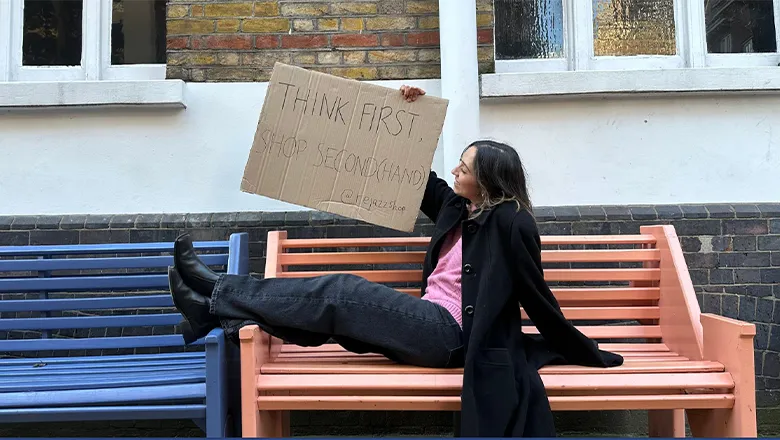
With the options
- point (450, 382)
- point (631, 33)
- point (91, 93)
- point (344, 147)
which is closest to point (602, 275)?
point (450, 382)

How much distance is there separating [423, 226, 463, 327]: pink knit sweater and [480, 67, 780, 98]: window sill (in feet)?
3.70

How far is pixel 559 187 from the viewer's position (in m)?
3.60

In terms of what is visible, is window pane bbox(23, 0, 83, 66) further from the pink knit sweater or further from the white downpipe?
the pink knit sweater

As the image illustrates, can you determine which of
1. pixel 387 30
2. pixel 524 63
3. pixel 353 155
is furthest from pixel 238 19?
pixel 524 63

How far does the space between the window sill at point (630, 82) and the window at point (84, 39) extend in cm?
199

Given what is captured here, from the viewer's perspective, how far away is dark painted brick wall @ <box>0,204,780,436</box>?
345 cm

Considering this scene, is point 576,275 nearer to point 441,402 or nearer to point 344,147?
point 441,402

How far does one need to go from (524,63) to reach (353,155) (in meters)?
1.49

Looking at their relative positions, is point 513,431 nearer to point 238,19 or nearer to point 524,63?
point 524,63

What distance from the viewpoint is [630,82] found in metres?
3.55

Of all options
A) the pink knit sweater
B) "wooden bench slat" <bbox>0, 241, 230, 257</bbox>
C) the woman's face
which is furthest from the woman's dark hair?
"wooden bench slat" <bbox>0, 241, 230, 257</bbox>

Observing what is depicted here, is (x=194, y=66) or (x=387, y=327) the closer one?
(x=387, y=327)

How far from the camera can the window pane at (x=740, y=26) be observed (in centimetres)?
386

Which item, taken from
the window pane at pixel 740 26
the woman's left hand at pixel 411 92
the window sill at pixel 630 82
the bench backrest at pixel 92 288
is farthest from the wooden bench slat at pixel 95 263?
the window pane at pixel 740 26
